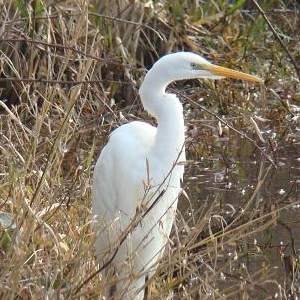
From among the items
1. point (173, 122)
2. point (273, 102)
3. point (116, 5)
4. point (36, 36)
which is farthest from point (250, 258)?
point (116, 5)

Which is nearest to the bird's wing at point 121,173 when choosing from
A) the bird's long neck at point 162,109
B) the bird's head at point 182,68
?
the bird's long neck at point 162,109

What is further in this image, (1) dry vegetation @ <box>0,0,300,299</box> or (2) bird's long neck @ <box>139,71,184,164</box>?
(2) bird's long neck @ <box>139,71,184,164</box>

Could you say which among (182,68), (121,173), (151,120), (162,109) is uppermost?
(182,68)

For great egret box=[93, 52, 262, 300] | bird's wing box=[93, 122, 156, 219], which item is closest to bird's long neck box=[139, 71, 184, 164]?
great egret box=[93, 52, 262, 300]

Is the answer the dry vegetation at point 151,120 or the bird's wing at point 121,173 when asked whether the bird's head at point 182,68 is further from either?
the bird's wing at point 121,173

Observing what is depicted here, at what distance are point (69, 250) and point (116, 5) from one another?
11.7 feet

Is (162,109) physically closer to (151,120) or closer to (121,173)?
(121,173)

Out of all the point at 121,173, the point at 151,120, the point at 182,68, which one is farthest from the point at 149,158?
the point at 151,120

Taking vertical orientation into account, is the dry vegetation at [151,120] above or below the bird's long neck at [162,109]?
below

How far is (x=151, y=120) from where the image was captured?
5.95 metres

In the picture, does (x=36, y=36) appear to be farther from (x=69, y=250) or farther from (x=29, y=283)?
(x=29, y=283)

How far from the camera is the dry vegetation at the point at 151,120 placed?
317 centimetres

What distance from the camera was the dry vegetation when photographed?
10.4 ft

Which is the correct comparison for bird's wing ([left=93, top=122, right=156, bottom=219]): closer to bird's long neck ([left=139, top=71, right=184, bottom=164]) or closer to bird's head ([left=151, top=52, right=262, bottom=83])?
bird's long neck ([left=139, top=71, right=184, bottom=164])
